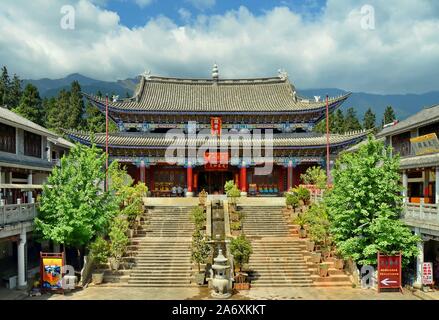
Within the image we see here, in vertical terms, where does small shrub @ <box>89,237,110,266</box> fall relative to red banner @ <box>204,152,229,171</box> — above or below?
below

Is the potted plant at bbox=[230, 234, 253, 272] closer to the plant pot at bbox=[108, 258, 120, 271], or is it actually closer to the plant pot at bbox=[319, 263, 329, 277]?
the plant pot at bbox=[319, 263, 329, 277]

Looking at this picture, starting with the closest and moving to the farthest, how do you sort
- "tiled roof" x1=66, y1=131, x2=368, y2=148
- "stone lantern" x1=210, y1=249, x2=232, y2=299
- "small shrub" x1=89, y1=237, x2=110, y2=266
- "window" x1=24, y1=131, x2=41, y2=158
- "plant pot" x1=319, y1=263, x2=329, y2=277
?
"stone lantern" x1=210, y1=249, x2=232, y2=299
"small shrub" x1=89, y1=237, x2=110, y2=266
"plant pot" x1=319, y1=263, x2=329, y2=277
"window" x1=24, y1=131, x2=41, y2=158
"tiled roof" x1=66, y1=131, x2=368, y2=148

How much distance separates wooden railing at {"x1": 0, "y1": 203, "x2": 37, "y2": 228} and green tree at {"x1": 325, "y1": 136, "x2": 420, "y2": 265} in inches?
578

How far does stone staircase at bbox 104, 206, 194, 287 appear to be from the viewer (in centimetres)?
2094

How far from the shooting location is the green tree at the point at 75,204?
65.6 ft

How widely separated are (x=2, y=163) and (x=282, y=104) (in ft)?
78.5

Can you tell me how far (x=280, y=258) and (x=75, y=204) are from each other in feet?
35.9

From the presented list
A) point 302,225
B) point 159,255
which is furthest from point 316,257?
point 159,255

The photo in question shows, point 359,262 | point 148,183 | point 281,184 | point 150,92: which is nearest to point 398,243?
point 359,262

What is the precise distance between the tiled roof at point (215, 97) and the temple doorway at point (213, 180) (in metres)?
6.04

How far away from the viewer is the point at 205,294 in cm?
1895

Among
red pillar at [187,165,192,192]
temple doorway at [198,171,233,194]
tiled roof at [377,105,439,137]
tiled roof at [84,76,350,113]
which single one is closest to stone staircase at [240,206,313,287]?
red pillar at [187,165,192,192]

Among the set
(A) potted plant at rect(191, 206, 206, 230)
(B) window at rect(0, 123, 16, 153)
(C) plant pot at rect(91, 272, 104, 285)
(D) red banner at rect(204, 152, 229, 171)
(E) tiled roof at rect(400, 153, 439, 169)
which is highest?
(B) window at rect(0, 123, 16, 153)

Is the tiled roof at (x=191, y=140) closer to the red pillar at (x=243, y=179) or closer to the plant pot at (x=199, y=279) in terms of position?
the red pillar at (x=243, y=179)
